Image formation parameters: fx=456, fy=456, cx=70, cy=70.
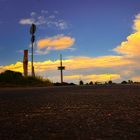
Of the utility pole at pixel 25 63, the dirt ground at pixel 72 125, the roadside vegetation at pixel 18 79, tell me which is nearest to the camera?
the dirt ground at pixel 72 125

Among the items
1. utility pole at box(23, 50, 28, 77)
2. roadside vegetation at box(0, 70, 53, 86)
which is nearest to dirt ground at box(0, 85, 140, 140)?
roadside vegetation at box(0, 70, 53, 86)

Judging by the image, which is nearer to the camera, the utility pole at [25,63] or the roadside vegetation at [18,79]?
the roadside vegetation at [18,79]

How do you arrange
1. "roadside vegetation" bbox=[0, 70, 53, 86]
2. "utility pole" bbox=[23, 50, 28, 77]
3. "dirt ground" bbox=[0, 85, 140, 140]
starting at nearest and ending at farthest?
"dirt ground" bbox=[0, 85, 140, 140] < "roadside vegetation" bbox=[0, 70, 53, 86] < "utility pole" bbox=[23, 50, 28, 77]

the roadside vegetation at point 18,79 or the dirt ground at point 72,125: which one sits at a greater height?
the roadside vegetation at point 18,79

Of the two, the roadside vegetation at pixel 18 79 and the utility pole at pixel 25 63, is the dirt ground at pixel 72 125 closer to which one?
the roadside vegetation at pixel 18 79

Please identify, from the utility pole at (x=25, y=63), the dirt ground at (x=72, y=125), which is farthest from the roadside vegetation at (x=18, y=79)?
the dirt ground at (x=72, y=125)

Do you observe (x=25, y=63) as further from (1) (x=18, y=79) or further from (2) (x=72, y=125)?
(2) (x=72, y=125)

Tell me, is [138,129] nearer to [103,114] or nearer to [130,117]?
[130,117]

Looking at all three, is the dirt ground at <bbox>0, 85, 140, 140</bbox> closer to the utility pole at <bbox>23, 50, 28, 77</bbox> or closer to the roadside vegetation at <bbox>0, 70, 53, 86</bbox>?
the roadside vegetation at <bbox>0, 70, 53, 86</bbox>

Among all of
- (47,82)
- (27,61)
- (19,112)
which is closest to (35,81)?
(47,82)

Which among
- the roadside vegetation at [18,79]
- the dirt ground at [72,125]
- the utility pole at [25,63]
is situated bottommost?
the dirt ground at [72,125]

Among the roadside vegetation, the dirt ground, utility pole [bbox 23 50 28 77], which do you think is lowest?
the dirt ground

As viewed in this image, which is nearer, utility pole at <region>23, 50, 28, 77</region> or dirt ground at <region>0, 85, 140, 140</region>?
dirt ground at <region>0, 85, 140, 140</region>

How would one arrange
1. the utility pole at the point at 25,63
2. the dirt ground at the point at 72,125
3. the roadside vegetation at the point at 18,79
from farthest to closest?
the utility pole at the point at 25,63 → the roadside vegetation at the point at 18,79 → the dirt ground at the point at 72,125
